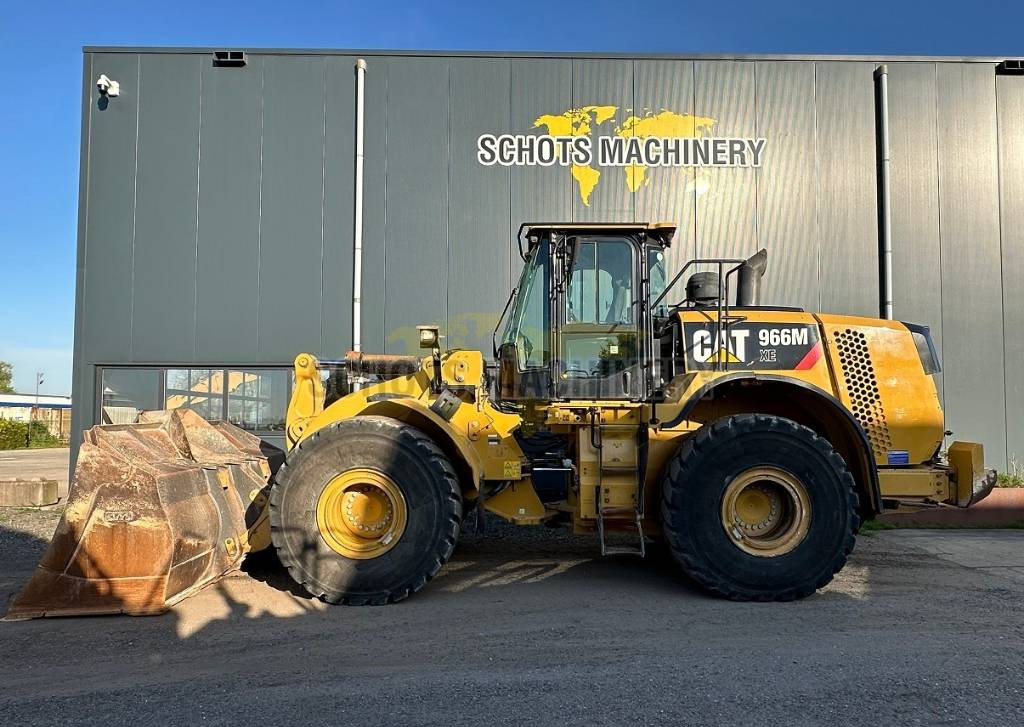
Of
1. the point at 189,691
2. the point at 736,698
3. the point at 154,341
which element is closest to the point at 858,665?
the point at 736,698

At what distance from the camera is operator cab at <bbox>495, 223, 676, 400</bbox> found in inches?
199

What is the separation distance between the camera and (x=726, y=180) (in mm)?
10047

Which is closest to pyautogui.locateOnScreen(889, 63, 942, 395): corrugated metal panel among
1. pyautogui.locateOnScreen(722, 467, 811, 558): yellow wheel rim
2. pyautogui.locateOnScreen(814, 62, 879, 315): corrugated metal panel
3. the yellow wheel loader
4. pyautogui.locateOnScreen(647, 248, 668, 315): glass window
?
pyautogui.locateOnScreen(814, 62, 879, 315): corrugated metal panel

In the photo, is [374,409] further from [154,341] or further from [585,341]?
[154,341]

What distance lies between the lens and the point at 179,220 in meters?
9.74

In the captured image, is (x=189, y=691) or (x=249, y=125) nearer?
(x=189, y=691)

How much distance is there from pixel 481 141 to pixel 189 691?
859 cm

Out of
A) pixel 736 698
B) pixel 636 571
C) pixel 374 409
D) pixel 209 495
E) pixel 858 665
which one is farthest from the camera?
pixel 636 571

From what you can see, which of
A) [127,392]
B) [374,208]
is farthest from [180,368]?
[374,208]

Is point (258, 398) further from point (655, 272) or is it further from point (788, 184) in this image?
point (788, 184)

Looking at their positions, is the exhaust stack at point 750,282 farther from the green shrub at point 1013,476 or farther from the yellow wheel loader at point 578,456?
the green shrub at point 1013,476

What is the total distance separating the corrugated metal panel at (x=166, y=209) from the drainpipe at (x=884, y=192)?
10769mm

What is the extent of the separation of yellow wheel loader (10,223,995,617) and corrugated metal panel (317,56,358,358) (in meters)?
4.26

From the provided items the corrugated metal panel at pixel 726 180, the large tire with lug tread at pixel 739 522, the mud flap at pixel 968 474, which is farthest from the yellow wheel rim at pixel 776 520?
the corrugated metal panel at pixel 726 180
